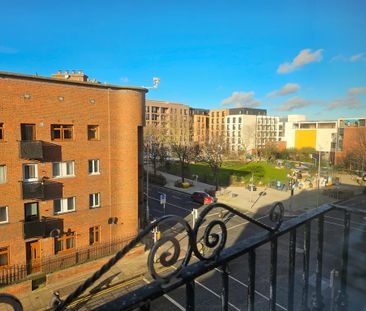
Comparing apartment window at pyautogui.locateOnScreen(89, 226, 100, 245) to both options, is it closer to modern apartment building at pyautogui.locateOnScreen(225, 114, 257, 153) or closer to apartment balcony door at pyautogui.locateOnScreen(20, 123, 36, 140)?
apartment balcony door at pyautogui.locateOnScreen(20, 123, 36, 140)

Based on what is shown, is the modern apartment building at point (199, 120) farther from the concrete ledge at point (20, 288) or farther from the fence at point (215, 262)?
the fence at point (215, 262)

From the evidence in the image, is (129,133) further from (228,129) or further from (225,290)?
(228,129)

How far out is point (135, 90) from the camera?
18281mm

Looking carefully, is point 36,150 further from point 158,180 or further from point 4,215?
point 158,180

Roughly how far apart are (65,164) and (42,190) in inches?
77.5

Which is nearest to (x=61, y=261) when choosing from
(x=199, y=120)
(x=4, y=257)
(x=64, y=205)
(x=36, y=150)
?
(x=4, y=257)

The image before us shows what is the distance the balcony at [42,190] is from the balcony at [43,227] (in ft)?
4.16

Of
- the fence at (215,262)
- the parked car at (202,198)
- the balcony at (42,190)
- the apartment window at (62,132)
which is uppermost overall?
the apartment window at (62,132)

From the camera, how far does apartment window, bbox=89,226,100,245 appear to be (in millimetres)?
17453

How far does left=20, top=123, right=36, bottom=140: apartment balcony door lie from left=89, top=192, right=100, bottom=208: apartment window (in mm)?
4813

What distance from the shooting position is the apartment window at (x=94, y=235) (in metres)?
17.5

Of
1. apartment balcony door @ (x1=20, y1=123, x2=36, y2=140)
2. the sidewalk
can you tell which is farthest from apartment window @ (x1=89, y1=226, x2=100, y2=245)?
the sidewalk

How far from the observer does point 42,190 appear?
15.0 meters

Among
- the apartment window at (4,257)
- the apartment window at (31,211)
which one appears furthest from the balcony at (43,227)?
the apartment window at (4,257)
